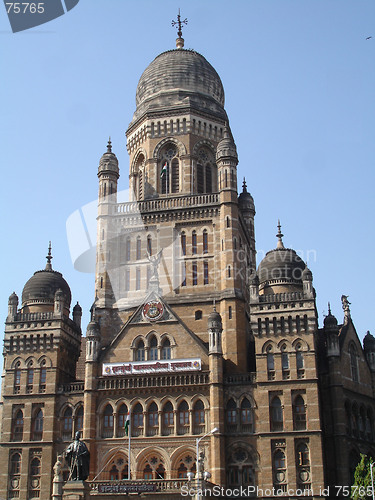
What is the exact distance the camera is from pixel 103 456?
5566 centimetres

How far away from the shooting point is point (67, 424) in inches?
2295

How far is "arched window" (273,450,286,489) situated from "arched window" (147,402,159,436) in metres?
9.43

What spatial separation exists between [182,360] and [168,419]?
472 cm

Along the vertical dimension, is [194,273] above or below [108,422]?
above

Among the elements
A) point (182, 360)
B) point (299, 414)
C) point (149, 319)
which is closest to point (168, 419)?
point (182, 360)

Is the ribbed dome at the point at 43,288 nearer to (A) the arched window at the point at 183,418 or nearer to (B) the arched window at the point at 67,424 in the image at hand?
(B) the arched window at the point at 67,424

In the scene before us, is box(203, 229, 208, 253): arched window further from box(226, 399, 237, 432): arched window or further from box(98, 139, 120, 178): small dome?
box(226, 399, 237, 432): arched window

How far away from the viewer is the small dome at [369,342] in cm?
6425

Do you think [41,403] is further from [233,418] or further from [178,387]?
[233,418]

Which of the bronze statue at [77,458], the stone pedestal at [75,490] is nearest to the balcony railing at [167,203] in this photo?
the bronze statue at [77,458]

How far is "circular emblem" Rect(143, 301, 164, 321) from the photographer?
59062 millimetres

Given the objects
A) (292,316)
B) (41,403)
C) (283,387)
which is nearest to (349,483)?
(283,387)

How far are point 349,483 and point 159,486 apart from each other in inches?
595

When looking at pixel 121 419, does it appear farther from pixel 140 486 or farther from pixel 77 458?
pixel 77 458
